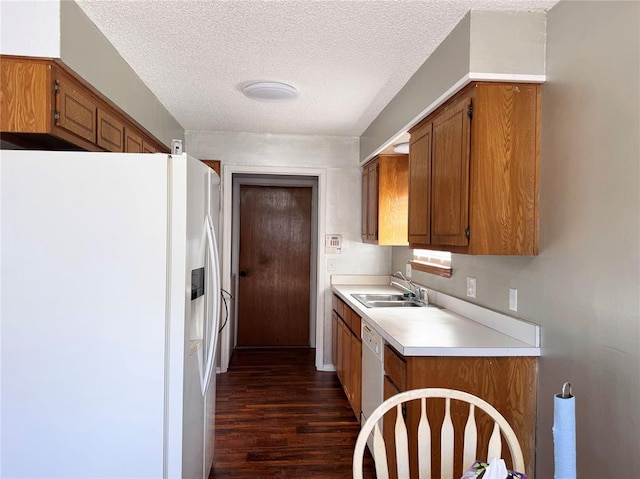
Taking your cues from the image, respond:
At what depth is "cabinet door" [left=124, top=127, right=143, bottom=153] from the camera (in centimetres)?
255

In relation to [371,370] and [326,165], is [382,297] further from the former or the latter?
[326,165]

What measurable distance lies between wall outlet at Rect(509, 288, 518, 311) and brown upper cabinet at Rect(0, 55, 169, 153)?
86.3 inches

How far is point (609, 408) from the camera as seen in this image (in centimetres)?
143

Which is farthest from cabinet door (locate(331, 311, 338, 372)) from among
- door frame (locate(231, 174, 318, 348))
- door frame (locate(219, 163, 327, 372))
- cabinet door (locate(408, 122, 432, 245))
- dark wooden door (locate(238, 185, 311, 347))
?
cabinet door (locate(408, 122, 432, 245))

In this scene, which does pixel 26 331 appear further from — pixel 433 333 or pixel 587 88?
pixel 587 88

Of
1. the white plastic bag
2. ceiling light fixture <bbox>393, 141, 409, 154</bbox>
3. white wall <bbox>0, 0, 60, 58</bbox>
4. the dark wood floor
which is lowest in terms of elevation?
the dark wood floor

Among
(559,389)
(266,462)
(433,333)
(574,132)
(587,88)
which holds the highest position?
(587,88)

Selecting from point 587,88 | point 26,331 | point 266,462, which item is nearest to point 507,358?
point 587,88

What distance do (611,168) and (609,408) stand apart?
0.82m

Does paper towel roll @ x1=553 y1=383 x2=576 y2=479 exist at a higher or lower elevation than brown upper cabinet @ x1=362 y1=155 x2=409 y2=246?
lower

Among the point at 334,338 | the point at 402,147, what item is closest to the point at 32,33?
the point at 402,147

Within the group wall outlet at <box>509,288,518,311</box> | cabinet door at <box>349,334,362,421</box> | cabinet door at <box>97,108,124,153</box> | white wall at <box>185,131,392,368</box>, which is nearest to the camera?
wall outlet at <box>509,288,518,311</box>

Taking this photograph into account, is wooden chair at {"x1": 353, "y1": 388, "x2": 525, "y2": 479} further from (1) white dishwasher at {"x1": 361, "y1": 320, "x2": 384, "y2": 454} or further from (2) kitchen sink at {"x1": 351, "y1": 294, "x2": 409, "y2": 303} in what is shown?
(2) kitchen sink at {"x1": 351, "y1": 294, "x2": 409, "y2": 303}

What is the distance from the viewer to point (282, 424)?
3.00 meters
